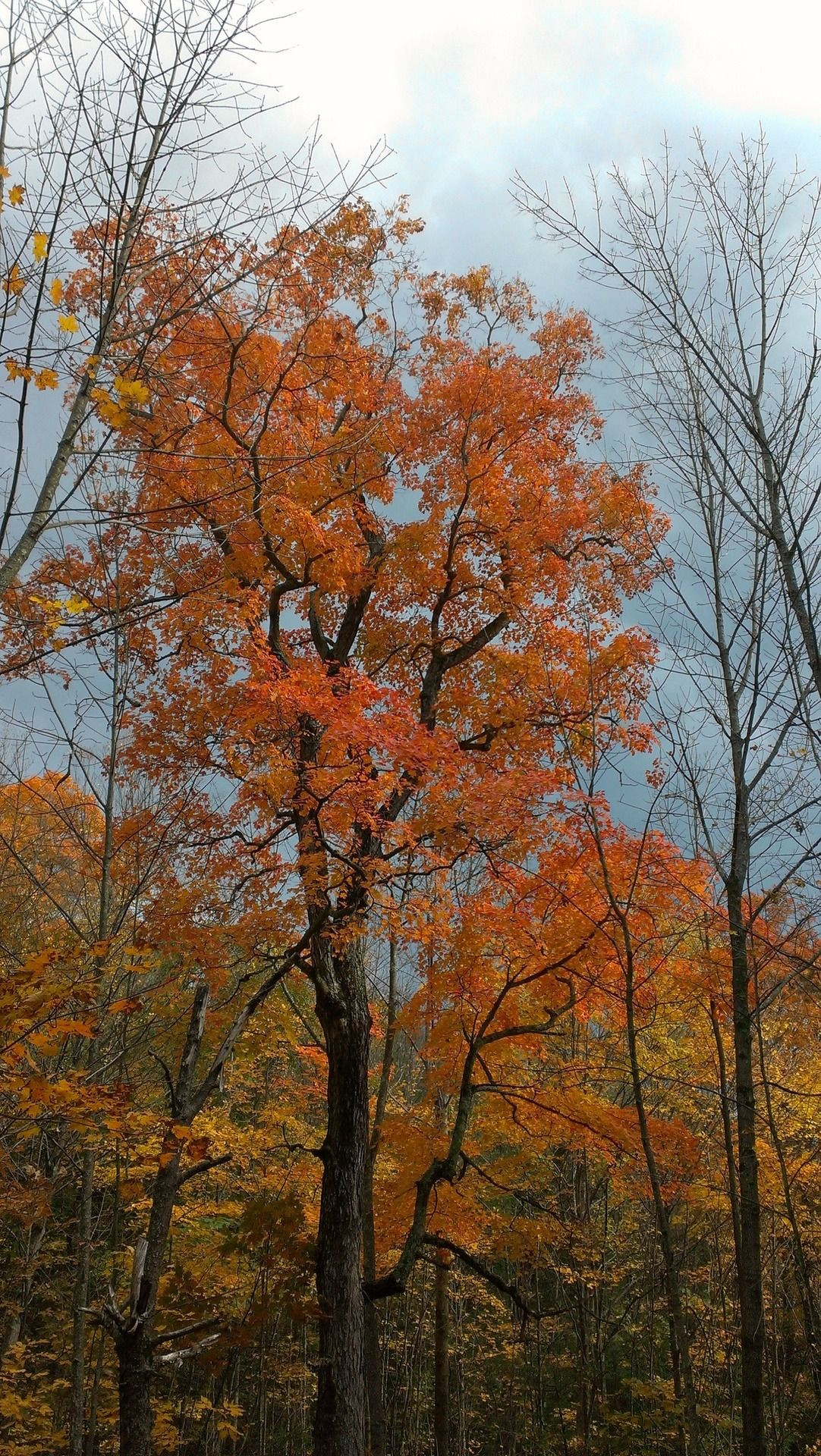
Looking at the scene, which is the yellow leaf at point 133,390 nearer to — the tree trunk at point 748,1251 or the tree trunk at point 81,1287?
the tree trunk at point 748,1251

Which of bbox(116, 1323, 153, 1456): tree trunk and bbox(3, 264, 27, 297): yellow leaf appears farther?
bbox(116, 1323, 153, 1456): tree trunk

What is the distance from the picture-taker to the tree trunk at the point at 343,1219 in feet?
20.3

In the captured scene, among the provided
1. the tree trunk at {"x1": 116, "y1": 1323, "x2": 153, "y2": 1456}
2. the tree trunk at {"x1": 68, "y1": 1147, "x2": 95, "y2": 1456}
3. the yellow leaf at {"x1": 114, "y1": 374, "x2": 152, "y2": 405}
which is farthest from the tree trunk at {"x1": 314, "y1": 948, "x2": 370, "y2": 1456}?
the yellow leaf at {"x1": 114, "y1": 374, "x2": 152, "y2": 405}

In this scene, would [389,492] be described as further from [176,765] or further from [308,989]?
[308,989]

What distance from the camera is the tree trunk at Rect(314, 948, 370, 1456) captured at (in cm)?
620

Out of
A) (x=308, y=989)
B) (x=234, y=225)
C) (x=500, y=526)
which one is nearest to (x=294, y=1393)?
(x=308, y=989)

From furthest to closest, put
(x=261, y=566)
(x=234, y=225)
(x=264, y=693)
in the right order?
(x=261, y=566), (x=264, y=693), (x=234, y=225)

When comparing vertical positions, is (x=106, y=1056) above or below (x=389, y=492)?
below

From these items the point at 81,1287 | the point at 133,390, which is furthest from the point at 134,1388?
the point at 133,390

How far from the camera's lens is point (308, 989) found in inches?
580

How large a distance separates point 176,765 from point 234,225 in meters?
5.24

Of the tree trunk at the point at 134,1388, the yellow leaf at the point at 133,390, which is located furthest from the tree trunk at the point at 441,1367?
the yellow leaf at the point at 133,390

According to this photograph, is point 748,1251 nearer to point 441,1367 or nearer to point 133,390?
point 133,390

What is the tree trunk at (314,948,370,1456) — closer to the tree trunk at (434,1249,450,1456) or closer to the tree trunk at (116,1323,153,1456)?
the tree trunk at (116,1323,153,1456)
